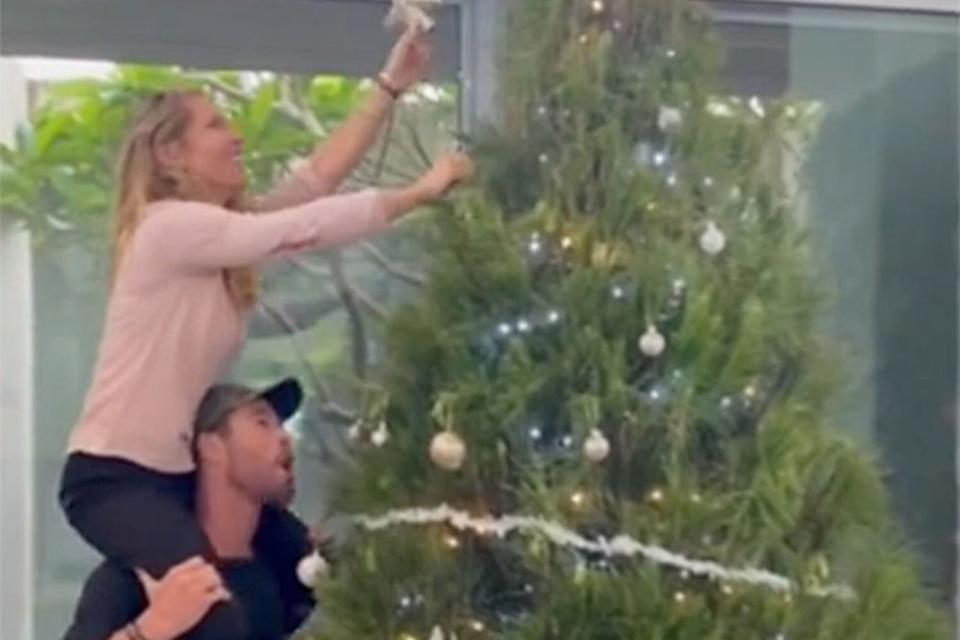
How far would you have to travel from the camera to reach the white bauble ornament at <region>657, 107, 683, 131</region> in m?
1.92

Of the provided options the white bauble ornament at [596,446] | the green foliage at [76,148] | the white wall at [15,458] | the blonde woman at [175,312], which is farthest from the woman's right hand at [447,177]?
the white wall at [15,458]

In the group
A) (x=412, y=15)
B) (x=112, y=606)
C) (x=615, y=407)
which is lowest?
(x=112, y=606)

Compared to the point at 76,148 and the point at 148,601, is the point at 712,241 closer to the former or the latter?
the point at 148,601

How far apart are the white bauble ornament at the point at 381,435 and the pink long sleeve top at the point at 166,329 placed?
20 centimetres

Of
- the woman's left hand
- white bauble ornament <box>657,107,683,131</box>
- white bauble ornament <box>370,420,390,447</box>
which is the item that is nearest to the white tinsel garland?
white bauble ornament <box>370,420,390,447</box>

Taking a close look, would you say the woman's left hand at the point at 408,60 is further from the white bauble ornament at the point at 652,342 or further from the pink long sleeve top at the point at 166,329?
the white bauble ornament at the point at 652,342

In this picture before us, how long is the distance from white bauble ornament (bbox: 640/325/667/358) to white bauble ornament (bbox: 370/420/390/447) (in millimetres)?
279

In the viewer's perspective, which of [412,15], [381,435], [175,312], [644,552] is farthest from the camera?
[412,15]

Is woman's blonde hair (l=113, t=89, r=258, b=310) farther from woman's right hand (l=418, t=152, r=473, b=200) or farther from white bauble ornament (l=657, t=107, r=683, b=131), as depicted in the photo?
white bauble ornament (l=657, t=107, r=683, b=131)

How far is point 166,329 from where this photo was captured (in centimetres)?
208

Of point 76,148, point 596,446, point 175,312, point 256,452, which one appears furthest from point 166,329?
point 76,148

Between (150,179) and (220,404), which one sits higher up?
(150,179)

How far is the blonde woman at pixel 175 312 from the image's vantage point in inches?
78.7

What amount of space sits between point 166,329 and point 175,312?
0.02 meters
